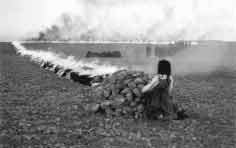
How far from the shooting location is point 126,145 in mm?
9148

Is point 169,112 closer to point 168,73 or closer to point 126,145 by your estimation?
point 168,73

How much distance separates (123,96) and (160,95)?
5.53 feet

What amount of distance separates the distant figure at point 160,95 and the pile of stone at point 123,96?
1.47 ft

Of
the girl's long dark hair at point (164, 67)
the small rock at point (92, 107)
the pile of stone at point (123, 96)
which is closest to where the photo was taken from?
the girl's long dark hair at point (164, 67)

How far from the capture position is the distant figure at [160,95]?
1127 centimetres

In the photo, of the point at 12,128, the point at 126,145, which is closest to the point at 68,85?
the point at 12,128

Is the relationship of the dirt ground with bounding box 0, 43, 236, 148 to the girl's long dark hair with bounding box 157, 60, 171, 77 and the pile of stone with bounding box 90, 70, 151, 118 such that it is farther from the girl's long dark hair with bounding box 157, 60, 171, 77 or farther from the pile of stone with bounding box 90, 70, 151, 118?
the girl's long dark hair with bounding box 157, 60, 171, 77

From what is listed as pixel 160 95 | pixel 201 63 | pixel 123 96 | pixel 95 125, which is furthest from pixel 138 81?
pixel 201 63

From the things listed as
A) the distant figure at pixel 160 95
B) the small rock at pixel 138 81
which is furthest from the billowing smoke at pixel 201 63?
the distant figure at pixel 160 95

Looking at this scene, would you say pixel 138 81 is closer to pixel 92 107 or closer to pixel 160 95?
pixel 160 95

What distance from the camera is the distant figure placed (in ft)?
37.0

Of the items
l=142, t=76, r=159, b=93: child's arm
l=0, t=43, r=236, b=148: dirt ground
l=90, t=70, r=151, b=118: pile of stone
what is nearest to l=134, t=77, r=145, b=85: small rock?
l=90, t=70, r=151, b=118: pile of stone

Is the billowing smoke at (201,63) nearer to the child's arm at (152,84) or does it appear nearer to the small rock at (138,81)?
the small rock at (138,81)

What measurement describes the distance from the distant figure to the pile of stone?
447 mm
